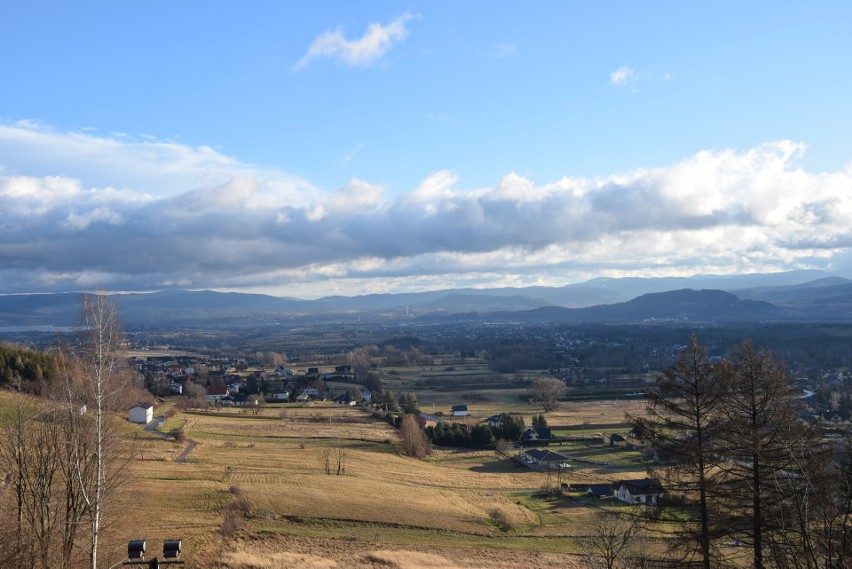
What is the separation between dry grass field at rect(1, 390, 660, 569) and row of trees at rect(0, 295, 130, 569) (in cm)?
132

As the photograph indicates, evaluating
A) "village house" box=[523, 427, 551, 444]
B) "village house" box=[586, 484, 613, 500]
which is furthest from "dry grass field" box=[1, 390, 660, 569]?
"village house" box=[523, 427, 551, 444]

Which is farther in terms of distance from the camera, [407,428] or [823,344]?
[823,344]

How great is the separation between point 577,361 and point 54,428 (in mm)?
133111

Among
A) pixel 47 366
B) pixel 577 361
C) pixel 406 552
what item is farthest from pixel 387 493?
pixel 577 361

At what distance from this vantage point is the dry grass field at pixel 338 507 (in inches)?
891

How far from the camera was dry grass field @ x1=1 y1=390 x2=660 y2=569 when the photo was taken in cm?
2262

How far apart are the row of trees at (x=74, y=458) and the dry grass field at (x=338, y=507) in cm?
132

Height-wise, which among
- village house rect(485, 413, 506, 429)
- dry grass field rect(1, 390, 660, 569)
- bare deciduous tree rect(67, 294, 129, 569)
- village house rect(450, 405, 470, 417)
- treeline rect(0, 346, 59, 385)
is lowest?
village house rect(450, 405, 470, 417)

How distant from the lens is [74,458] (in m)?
15.3

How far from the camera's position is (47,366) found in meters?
48.3

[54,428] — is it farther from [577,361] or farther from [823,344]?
[823,344]

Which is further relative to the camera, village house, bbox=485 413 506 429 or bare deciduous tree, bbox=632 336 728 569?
village house, bbox=485 413 506 429

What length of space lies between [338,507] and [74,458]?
16.3 m

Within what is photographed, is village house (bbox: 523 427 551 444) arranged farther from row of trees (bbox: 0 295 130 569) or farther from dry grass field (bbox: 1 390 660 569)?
row of trees (bbox: 0 295 130 569)
